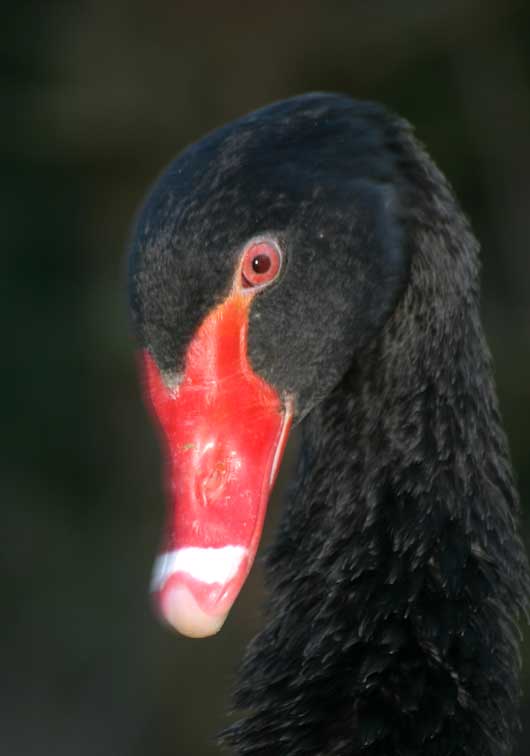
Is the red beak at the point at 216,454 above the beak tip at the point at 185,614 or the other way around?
above

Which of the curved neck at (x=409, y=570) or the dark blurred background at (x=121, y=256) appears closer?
the curved neck at (x=409, y=570)

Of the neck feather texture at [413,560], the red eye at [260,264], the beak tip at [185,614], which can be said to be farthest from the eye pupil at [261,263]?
the beak tip at [185,614]

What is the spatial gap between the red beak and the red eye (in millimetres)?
39

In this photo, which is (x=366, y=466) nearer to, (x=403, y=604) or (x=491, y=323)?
(x=403, y=604)

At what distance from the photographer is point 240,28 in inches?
364

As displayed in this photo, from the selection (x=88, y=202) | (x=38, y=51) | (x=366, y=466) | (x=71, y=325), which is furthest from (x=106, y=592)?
(x=366, y=466)

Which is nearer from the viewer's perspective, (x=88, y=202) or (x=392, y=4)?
(x=392, y=4)

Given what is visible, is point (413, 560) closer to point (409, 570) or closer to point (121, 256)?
point (409, 570)

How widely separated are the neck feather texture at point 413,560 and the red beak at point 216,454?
0.83 feet

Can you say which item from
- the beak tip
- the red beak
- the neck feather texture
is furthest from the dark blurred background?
the beak tip

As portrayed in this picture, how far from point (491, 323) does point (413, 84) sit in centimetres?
141

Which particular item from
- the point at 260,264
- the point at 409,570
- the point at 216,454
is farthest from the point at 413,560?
the point at 260,264

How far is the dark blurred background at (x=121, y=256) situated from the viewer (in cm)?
872

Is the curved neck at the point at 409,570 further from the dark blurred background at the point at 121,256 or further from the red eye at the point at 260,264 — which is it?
the dark blurred background at the point at 121,256
